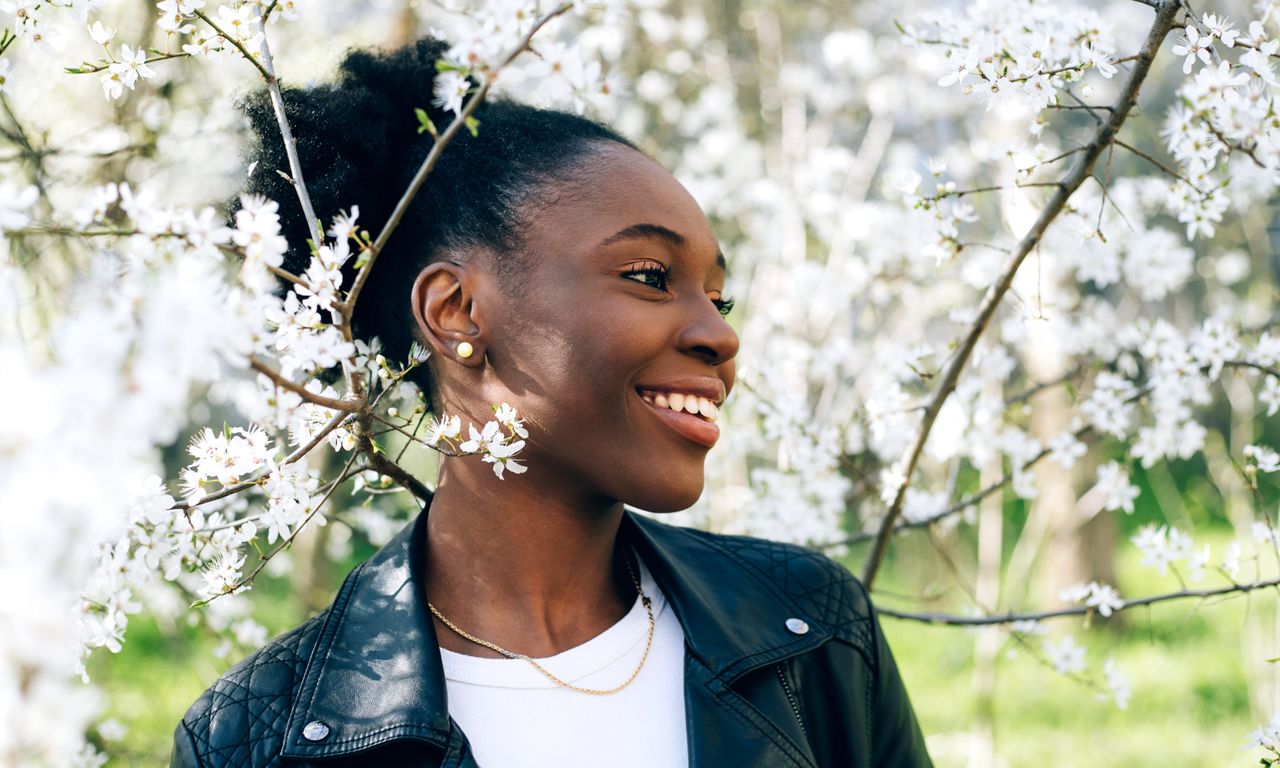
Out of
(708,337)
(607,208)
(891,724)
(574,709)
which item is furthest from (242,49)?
(891,724)

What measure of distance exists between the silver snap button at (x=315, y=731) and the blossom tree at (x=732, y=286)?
224 mm

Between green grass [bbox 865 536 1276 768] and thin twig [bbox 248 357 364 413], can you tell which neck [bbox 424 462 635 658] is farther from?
green grass [bbox 865 536 1276 768]

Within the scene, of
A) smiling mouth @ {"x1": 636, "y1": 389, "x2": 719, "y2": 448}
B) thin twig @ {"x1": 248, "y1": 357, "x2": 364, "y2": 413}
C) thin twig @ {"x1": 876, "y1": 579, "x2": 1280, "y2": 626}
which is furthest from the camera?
thin twig @ {"x1": 876, "y1": 579, "x2": 1280, "y2": 626}

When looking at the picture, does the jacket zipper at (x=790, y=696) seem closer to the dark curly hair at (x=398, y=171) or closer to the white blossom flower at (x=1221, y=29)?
the dark curly hair at (x=398, y=171)

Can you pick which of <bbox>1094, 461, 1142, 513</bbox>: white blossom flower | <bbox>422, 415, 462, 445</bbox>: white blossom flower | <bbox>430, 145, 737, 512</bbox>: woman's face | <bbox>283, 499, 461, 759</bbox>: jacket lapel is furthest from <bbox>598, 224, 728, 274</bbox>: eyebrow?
<bbox>1094, 461, 1142, 513</bbox>: white blossom flower

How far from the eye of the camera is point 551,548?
5.61ft

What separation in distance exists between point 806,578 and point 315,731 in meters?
0.87

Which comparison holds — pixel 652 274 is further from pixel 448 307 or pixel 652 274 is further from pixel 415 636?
pixel 415 636

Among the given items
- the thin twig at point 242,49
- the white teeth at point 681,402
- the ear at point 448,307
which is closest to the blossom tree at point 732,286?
the thin twig at point 242,49

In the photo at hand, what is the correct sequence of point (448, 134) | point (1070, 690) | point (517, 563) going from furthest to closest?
point (1070, 690) < point (517, 563) < point (448, 134)

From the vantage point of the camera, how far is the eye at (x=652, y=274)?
1.64 meters

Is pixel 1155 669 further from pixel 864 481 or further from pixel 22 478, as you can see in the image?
pixel 22 478

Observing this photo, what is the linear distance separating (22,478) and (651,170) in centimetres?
119

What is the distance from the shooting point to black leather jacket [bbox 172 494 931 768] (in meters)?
1.49
